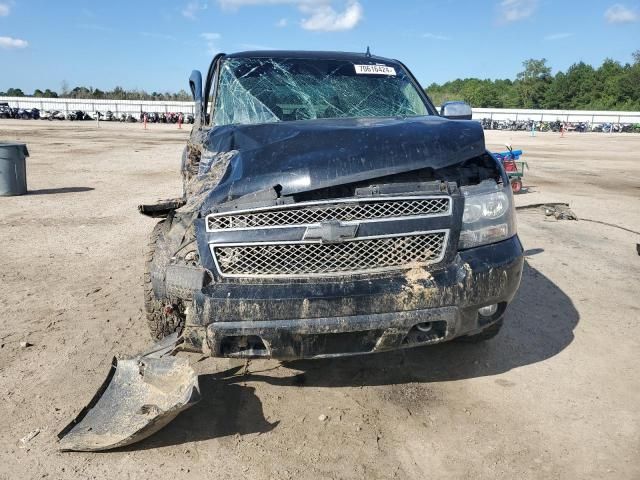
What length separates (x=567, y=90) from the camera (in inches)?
4085

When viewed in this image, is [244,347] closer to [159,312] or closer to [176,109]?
[159,312]

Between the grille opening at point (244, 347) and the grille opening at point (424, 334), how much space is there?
0.72m

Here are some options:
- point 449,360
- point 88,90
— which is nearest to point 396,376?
point 449,360

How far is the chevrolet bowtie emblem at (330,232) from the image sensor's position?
2.70 metres

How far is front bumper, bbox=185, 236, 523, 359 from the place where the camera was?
103 inches

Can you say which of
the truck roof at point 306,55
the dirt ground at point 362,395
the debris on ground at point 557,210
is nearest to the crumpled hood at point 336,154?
the dirt ground at point 362,395

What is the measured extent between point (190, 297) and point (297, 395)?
0.96 metres

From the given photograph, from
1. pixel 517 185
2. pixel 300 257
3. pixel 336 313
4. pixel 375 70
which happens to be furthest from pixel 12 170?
pixel 517 185

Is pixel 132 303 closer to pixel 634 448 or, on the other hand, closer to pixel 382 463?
pixel 382 463

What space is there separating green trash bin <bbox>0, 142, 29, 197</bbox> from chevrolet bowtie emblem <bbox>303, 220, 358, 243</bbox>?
963 cm

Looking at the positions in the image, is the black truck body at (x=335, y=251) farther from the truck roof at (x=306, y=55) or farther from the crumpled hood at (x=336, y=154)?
the truck roof at (x=306, y=55)

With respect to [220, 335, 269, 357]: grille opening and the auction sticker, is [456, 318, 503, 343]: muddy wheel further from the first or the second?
the auction sticker

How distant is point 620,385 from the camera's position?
3.34m

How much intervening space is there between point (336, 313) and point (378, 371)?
1.02 meters
